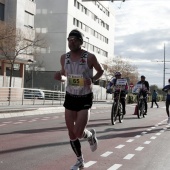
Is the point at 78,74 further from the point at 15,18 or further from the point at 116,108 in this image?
the point at 15,18

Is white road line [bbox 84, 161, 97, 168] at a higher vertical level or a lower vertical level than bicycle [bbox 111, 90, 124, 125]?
lower

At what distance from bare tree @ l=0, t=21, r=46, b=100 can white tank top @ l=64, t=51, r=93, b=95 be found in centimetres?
3031

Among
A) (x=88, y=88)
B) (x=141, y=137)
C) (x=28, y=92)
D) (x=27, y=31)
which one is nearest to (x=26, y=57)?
(x=27, y=31)

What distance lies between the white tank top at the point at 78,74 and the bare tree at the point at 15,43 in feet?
99.4

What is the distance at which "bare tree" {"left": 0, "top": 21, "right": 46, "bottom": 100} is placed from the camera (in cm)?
3597

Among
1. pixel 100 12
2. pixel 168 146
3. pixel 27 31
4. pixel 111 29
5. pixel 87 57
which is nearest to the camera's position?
pixel 87 57

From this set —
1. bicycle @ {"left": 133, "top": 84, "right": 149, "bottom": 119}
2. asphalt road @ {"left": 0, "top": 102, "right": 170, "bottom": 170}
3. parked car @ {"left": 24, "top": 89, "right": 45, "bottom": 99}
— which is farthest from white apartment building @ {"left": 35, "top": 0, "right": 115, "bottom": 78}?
asphalt road @ {"left": 0, "top": 102, "right": 170, "bottom": 170}

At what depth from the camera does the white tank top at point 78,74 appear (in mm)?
5801

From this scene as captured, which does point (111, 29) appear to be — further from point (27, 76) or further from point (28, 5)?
point (28, 5)

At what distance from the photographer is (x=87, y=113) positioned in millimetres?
5840

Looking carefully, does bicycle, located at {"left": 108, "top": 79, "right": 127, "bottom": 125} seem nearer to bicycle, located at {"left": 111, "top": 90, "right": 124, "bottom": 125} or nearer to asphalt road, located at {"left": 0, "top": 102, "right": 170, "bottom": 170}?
bicycle, located at {"left": 111, "top": 90, "right": 124, "bottom": 125}

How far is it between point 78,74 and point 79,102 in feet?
1.31

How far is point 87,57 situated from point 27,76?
58.9 meters

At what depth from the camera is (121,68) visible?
77938 millimetres
